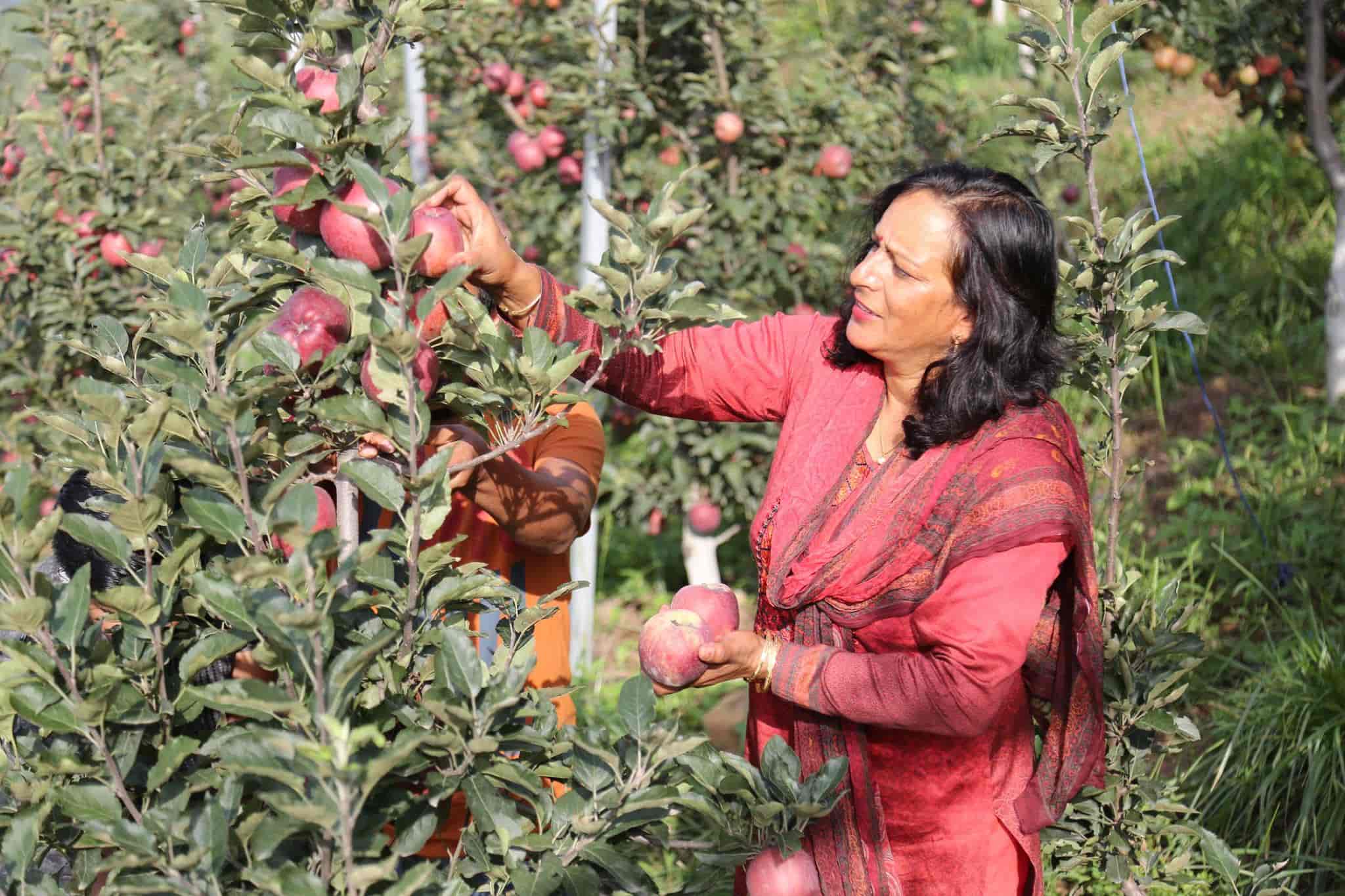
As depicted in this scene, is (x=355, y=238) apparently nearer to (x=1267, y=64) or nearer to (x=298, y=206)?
(x=298, y=206)

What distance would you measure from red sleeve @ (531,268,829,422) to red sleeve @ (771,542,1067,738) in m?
0.40

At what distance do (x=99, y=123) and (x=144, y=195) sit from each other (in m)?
0.27

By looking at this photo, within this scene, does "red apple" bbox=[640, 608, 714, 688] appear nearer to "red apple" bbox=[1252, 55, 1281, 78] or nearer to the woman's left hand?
the woman's left hand

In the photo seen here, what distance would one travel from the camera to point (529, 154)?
12.1 ft

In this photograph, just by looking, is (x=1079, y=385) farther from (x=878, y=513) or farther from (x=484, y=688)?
(x=484, y=688)

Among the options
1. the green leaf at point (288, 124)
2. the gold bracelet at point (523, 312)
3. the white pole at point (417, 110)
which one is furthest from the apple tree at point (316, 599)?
the white pole at point (417, 110)

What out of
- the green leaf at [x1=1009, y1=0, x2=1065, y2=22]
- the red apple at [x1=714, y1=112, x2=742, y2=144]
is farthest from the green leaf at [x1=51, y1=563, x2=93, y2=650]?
the red apple at [x1=714, y1=112, x2=742, y2=144]

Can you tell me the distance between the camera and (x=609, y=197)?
361 cm

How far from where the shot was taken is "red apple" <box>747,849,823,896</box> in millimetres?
1406

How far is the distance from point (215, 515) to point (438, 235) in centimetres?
33

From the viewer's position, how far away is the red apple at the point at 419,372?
1045 millimetres

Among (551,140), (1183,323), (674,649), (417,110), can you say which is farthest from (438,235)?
(417,110)

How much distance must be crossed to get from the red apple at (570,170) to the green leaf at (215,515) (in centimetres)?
280

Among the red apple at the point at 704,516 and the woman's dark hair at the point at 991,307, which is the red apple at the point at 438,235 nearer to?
the woman's dark hair at the point at 991,307
